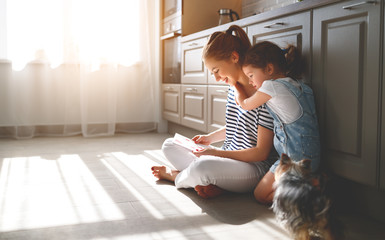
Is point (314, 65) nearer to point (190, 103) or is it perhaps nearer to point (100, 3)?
point (190, 103)

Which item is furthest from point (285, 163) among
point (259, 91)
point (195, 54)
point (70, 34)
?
point (70, 34)

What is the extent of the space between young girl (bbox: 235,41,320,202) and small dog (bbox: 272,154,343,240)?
1.27 feet

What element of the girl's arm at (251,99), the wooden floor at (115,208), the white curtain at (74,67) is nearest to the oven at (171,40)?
the white curtain at (74,67)

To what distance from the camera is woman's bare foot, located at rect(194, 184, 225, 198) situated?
68.2 inches

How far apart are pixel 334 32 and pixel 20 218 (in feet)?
4.63

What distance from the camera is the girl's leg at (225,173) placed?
1.72 metres

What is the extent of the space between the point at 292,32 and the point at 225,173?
708mm

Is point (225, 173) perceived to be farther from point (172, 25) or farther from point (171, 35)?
point (172, 25)

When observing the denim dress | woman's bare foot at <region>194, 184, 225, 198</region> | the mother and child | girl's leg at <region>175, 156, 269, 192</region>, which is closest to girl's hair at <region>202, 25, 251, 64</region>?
the mother and child

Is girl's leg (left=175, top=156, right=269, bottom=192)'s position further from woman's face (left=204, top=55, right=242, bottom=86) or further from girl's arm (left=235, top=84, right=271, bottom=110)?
woman's face (left=204, top=55, right=242, bottom=86)

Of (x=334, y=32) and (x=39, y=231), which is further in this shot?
(x=334, y=32)

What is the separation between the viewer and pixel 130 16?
3904mm

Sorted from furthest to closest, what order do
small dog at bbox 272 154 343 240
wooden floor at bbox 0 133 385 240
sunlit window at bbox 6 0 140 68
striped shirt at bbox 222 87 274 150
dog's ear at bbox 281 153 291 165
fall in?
sunlit window at bbox 6 0 140 68, striped shirt at bbox 222 87 274 150, wooden floor at bbox 0 133 385 240, dog's ear at bbox 281 153 291 165, small dog at bbox 272 154 343 240

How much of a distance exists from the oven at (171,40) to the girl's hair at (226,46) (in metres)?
1.70
